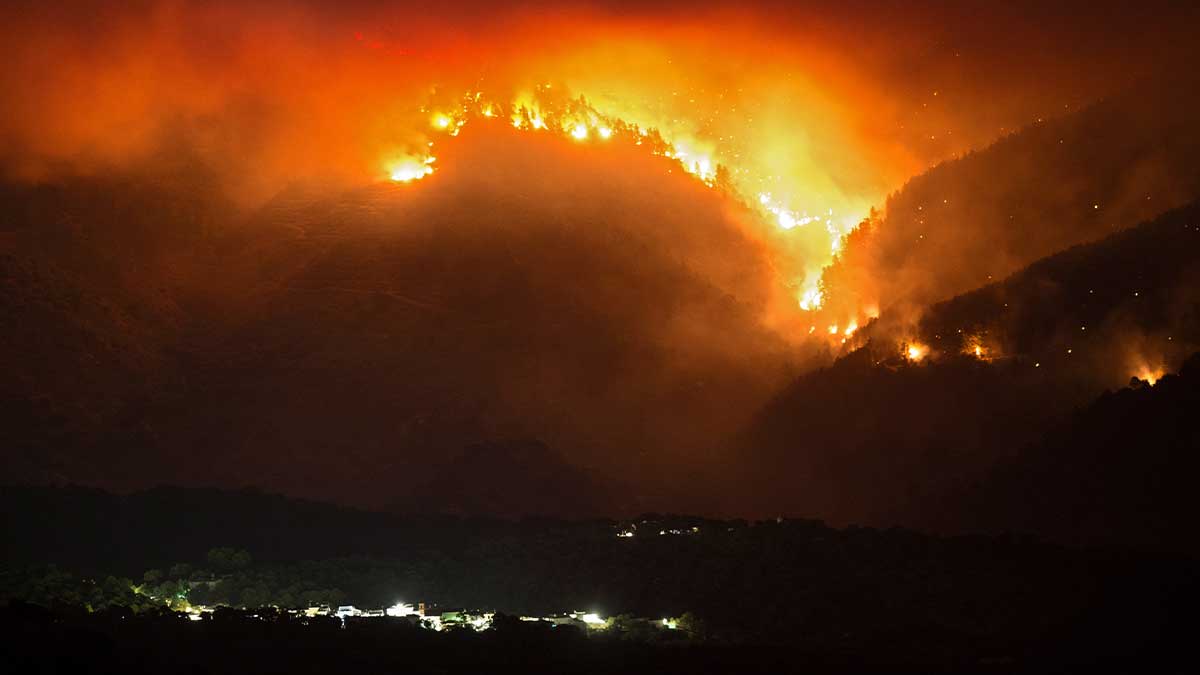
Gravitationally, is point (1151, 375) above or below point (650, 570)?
above

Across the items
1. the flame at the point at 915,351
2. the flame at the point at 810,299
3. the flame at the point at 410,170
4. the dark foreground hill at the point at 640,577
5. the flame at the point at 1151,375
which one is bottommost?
the dark foreground hill at the point at 640,577

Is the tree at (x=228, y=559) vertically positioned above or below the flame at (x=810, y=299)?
below

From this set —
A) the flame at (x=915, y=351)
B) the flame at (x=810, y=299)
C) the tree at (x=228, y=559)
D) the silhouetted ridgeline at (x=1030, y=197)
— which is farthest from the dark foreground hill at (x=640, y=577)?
the flame at (x=810, y=299)

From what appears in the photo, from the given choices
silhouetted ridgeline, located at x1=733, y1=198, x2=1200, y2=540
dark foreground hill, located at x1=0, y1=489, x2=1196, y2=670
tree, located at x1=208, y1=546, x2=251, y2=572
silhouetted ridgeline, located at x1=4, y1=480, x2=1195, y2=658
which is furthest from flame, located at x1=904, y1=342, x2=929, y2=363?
tree, located at x1=208, y1=546, x2=251, y2=572

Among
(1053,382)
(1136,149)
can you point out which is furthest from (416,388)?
(1136,149)

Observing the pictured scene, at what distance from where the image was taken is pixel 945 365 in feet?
184

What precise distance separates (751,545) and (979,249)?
23.1 metres

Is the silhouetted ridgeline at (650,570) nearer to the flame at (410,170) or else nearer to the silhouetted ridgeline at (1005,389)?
the silhouetted ridgeline at (1005,389)

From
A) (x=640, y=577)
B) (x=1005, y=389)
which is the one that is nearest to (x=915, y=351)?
(x=1005, y=389)

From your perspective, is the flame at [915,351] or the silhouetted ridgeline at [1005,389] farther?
the flame at [915,351]

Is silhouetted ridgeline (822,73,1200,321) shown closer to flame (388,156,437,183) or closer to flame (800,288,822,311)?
flame (800,288,822,311)

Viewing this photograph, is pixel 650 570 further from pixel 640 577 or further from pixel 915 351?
pixel 915 351

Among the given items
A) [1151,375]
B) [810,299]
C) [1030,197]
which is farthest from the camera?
[810,299]

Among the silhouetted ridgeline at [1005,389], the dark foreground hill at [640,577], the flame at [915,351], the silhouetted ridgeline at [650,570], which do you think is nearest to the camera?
the dark foreground hill at [640,577]
